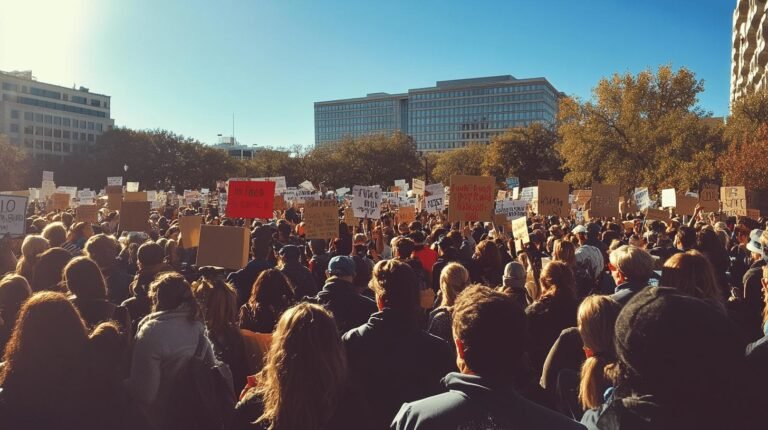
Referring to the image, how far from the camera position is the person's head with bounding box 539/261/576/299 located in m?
4.54

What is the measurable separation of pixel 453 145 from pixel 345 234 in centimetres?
17204

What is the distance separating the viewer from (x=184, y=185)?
2928 inches

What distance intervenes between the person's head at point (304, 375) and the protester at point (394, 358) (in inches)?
27.4

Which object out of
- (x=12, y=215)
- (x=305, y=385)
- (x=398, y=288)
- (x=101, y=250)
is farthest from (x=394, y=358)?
(x=12, y=215)

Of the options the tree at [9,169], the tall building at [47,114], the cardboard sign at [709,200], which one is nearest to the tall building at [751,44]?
the cardboard sign at [709,200]

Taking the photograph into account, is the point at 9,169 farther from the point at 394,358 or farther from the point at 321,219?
→ the point at 394,358

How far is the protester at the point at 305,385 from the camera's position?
2.55m

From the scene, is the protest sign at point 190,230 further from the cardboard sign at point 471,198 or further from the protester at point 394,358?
the protester at point 394,358

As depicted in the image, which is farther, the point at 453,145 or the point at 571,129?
the point at 453,145

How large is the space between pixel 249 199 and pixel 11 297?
16.6ft

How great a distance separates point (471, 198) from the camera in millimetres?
11133

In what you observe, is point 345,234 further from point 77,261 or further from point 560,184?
point 77,261

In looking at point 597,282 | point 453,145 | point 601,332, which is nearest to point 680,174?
point 597,282

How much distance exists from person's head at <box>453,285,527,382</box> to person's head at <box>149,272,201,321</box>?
2.06 m
